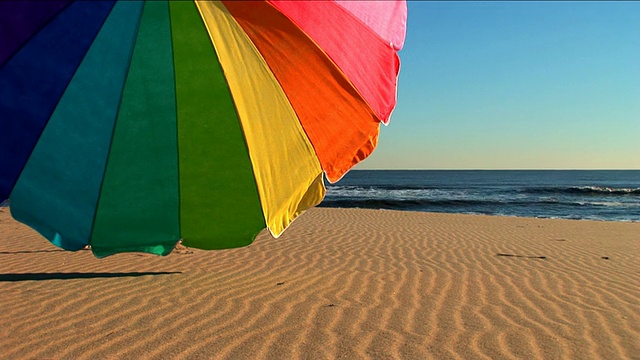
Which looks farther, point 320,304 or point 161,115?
point 320,304

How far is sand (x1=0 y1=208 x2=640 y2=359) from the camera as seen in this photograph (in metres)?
4.35

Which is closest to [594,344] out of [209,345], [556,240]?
[209,345]

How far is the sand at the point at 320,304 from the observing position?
435 cm

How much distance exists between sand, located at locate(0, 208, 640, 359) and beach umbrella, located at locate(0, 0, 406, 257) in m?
2.00

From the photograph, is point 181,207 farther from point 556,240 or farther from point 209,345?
point 556,240

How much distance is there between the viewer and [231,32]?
246cm

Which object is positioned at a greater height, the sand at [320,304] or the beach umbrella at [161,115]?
the beach umbrella at [161,115]

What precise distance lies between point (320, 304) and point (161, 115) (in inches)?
141

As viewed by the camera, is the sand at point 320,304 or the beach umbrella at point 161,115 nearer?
the beach umbrella at point 161,115

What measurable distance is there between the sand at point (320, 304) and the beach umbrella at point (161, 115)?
6.56 ft

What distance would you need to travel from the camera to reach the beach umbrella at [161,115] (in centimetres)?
233

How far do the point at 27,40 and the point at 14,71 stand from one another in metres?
0.14

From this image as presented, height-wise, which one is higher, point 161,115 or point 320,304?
point 161,115

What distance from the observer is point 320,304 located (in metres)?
5.57
